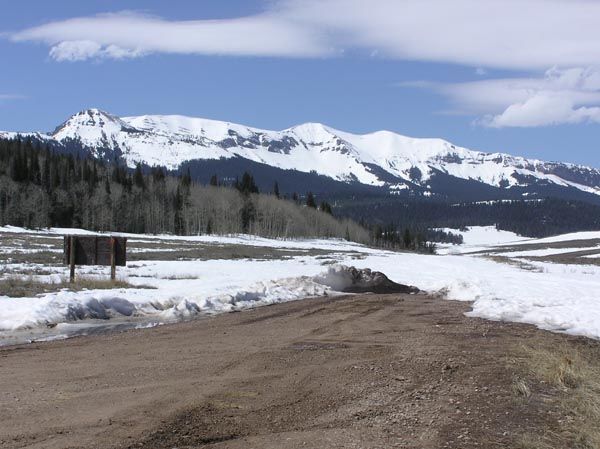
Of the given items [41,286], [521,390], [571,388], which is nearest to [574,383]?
[571,388]

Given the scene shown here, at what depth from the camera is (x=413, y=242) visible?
187 metres

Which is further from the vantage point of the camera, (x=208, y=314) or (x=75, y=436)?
(x=208, y=314)

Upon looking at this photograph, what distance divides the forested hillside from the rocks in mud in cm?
9196

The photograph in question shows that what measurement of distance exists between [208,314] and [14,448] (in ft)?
35.2

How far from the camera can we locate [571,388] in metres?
9.68

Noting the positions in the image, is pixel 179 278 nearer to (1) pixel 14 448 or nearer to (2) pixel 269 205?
(1) pixel 14 448

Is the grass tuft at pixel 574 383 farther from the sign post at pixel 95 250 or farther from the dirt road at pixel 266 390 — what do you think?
the sign post at pixel 95 250

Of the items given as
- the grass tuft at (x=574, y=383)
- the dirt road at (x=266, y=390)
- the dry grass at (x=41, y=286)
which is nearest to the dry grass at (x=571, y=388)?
the grass tuft at (x=574, y=383)

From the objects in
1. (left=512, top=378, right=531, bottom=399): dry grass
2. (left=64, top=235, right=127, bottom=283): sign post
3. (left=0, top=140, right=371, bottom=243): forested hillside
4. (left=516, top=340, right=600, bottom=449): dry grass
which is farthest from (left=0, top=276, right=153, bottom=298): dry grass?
(left=0, top=140, right=371, bottom=243): forested hillside

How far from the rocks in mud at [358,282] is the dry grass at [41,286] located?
7898 millimetres

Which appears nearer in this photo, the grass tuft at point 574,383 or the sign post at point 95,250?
the grass tuft at point 574,383

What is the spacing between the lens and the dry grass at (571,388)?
7.27 metres

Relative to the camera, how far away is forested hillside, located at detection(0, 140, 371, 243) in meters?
118

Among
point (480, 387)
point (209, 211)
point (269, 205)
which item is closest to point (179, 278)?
point (480, 387)
